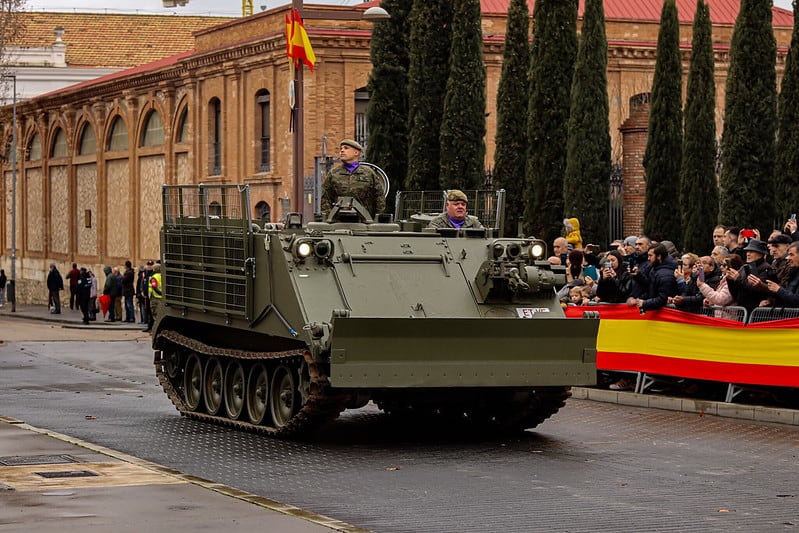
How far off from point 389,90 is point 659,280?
17.1 m

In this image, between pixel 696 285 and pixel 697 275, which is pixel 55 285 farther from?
pixel 696 285

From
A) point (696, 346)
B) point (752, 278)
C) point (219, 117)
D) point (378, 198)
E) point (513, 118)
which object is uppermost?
point (219, 117)

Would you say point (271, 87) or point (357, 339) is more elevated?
point (271, 87)

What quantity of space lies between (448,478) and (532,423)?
11.3ft

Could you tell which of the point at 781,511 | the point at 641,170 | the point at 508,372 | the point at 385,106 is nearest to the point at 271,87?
the point at 385,106

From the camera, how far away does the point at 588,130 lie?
3080cm

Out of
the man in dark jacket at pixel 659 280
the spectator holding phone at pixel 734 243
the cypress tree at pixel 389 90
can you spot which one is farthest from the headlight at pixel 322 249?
the cypress tree at pixel 389 90

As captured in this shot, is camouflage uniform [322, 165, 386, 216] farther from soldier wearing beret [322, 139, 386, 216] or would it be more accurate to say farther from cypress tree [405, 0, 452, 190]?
cypress tree [405, 0, 452, 190]

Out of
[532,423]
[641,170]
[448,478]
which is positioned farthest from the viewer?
[641,170]

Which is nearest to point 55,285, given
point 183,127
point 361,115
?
point 183,127

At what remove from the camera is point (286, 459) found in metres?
13.7

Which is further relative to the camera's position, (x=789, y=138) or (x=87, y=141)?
(x=87, y=141)

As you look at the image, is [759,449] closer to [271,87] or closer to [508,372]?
[508,372]

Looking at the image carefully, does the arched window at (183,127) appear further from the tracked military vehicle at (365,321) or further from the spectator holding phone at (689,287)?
the tracked military vehicle at (365,321)
